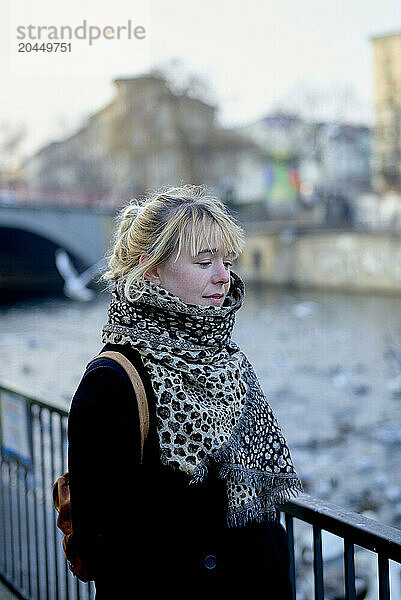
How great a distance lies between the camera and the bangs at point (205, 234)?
168 centimetres

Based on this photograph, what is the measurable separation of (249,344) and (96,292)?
1049 cm

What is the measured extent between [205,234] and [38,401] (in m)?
1.48

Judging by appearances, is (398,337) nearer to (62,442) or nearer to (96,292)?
(96,292)

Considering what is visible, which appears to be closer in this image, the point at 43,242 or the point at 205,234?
the point at 205,234

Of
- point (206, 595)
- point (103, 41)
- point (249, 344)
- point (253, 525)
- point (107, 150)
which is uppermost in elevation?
point (107, 150)

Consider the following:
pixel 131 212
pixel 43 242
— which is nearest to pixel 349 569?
pixel 131 212

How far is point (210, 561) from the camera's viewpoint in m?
1.65

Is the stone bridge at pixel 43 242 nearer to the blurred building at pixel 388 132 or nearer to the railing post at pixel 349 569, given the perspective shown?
the blurred building at pixel 388 132

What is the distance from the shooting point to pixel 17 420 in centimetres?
320

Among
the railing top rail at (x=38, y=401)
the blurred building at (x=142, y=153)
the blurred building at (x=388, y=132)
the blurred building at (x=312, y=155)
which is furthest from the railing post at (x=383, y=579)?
the blurred building at (x=388, y=132)

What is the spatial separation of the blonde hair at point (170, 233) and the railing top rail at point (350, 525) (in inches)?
25.6

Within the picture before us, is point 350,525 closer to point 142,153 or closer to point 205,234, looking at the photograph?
point 205,234

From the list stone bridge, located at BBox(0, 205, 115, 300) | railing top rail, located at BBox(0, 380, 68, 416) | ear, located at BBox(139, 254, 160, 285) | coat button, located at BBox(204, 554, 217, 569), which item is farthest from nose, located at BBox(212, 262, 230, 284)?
stone bridge, located at BBox(0, 205, 115, 300)

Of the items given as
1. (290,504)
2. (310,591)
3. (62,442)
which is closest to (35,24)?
(62,442)
